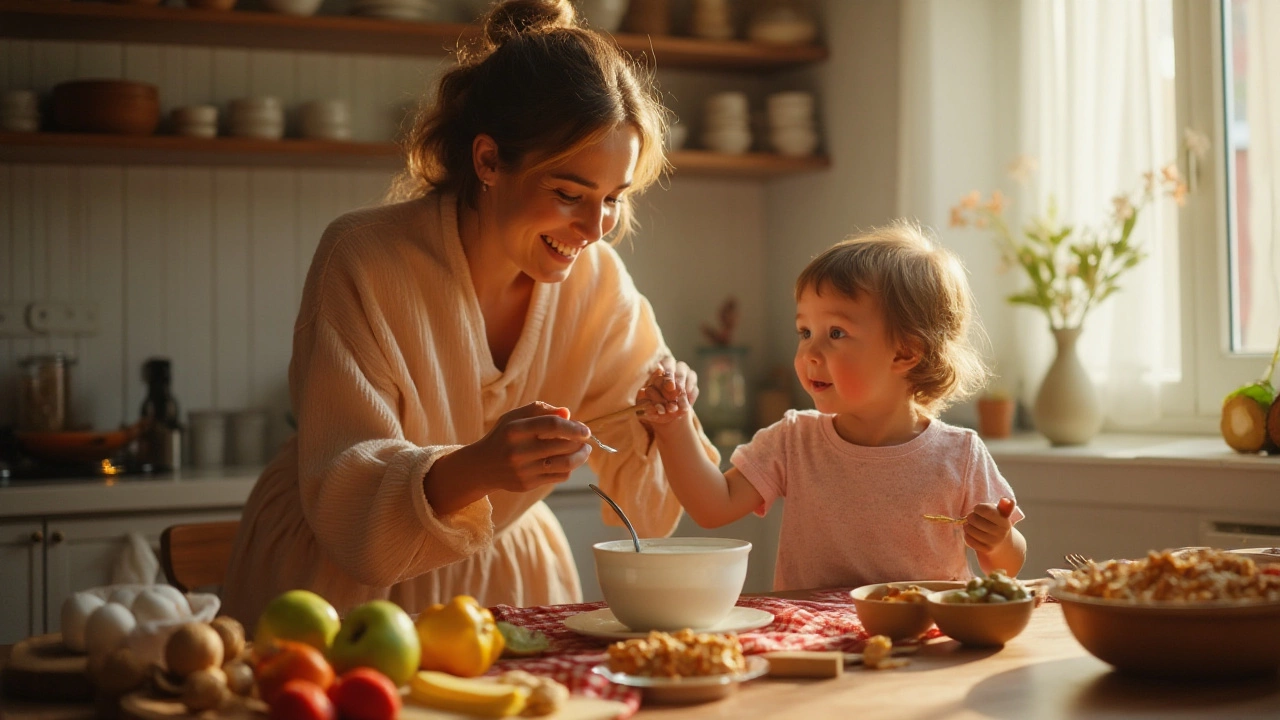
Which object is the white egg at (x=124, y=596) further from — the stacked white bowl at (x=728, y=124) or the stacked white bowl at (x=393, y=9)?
the stacked white bowl at (x=728, y=124)

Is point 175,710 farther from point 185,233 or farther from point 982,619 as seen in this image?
point 185,233

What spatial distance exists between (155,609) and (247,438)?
239cm

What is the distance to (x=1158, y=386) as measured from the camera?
3.05 metres

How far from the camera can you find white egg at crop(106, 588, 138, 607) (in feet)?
3.64

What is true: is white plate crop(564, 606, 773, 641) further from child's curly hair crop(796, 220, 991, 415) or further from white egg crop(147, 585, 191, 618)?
child's curly hair crop(796, 220, 991, 415)

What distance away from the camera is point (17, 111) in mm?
3041

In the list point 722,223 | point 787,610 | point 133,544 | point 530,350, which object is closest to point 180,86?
point 133,544

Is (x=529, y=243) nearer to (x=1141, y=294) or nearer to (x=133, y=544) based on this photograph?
(x=133, y=544)

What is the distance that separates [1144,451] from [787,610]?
5.22ft

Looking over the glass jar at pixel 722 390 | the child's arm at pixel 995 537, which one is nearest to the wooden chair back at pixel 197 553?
the child's arm at pixel 995 537

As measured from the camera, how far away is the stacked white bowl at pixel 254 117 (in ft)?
10.6

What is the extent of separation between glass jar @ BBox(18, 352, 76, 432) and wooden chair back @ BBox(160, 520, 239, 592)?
57.2 inches

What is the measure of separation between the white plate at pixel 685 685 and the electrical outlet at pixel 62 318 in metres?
2.76

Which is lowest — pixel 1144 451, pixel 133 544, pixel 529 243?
pixel 133 544
